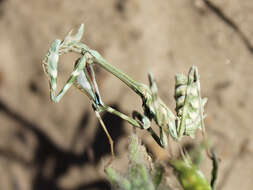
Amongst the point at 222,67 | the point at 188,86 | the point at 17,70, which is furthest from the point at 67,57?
the point at 188,86

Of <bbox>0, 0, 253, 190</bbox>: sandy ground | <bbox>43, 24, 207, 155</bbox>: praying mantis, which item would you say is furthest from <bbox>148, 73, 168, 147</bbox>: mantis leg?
<bbox>0, 0, 253, 190</bbox>: sandy ground

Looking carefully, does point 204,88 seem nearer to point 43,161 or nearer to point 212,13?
point 212,13

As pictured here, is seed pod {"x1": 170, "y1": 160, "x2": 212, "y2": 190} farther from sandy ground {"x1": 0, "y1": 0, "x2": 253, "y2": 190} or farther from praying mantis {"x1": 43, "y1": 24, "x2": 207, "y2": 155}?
sandy ground {"x1": 0, "y1": 0, "x2": 253, "y2": 190}

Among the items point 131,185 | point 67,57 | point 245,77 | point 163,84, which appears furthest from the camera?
point 67,57

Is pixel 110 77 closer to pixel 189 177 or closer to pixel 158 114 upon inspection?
pixel 158 114

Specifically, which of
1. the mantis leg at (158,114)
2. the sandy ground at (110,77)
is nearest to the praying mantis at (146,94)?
the mantis leg at (158,114)

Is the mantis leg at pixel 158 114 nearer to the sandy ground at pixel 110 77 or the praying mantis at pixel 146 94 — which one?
the praying mantis at pixel 146 94

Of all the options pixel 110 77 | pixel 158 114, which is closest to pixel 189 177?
pixel 158 114
